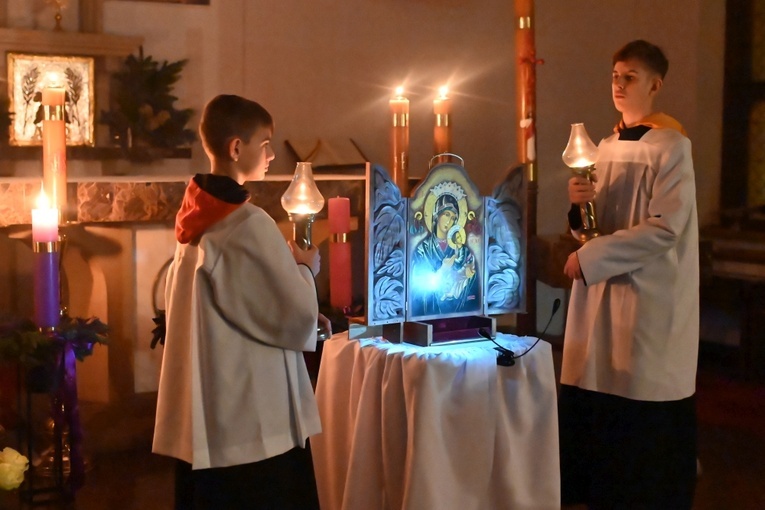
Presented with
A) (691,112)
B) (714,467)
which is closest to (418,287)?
(714,467)

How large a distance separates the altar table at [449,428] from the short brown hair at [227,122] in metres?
0.81

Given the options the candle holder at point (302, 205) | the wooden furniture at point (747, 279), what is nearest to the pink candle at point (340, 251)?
the candle holder at point (302, 205)

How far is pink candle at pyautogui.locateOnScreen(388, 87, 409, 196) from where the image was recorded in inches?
113

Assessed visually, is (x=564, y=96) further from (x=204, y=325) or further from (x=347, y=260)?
(x=204, y=325)

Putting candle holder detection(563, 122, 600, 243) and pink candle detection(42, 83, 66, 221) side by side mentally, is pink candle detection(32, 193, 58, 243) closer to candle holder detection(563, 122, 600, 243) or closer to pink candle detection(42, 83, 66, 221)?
pink candle detection(42, 83, 66, 221)

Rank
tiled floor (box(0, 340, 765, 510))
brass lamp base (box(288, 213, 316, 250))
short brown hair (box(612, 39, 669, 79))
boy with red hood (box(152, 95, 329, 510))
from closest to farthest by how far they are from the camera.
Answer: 1. boy with red hood (box(152, 95, 329, 510))
2. brass lamp base (box(288, 213, 316, 250))
3. short brown hair (box(612, 39, 669, 79))
4. tiled floor (box(0, 340, 765, 510))

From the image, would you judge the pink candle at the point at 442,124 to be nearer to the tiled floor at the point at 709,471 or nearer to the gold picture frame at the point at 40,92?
the tiled floor at the point at 709,471

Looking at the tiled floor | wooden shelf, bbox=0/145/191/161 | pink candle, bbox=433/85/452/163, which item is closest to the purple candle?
the tiled floor

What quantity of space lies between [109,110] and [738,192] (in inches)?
148

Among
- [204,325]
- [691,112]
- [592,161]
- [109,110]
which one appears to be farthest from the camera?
[691,112]

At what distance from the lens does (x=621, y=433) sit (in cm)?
311

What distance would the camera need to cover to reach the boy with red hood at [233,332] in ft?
7.50

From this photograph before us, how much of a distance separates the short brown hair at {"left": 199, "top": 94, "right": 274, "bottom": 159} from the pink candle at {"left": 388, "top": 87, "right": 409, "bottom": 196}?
2.05 feet

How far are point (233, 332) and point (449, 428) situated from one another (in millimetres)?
768
